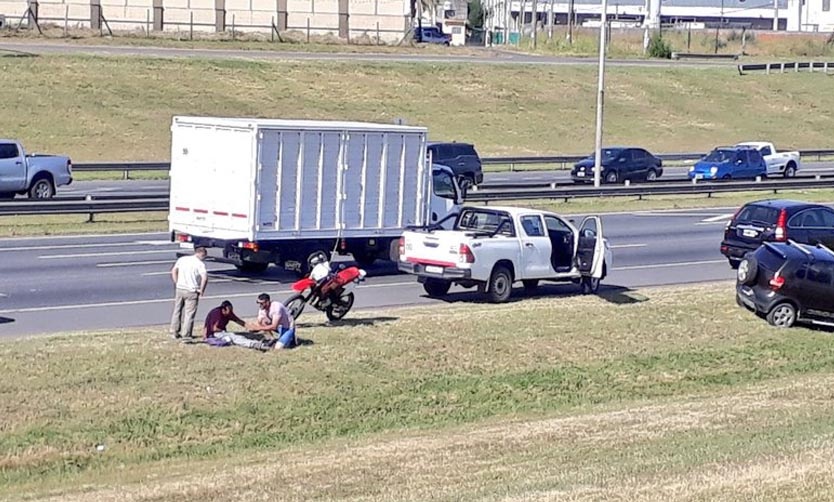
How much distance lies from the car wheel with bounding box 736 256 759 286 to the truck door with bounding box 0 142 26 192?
2078 cm

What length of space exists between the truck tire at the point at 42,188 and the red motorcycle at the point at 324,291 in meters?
19.5

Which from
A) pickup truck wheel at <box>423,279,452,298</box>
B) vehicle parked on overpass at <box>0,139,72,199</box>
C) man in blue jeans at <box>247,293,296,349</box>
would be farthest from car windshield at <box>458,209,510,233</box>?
vehicle parked on overpass at <box>0,139,72,199</box>

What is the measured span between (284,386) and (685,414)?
4874 mm

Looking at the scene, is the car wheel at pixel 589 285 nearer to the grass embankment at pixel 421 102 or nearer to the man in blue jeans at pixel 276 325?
the man in blue jeans at pixel 276 325

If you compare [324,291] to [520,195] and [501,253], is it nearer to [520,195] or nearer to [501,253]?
[501,253]

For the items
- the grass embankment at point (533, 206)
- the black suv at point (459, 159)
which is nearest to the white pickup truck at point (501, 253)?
the grass embankment at point (533, 206)

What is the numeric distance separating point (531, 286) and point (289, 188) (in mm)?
4620

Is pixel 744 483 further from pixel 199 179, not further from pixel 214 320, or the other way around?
pixel 199 179

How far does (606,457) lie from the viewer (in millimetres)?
14305

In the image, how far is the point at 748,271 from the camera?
24234 mm

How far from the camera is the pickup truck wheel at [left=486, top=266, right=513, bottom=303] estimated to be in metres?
23.9

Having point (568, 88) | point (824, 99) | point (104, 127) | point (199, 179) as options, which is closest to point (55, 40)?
point (104, 127)

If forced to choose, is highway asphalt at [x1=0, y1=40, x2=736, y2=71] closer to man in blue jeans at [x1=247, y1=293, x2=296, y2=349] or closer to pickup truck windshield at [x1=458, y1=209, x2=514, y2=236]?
pickup truck windshield at [x1=458, y1=209, x2=514, y2=236]

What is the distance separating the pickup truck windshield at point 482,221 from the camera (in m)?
24.5
